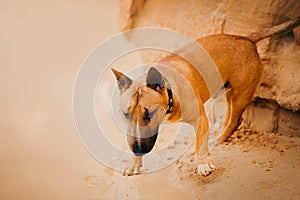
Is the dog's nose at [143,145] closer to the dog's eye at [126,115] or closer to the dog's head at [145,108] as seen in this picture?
the dog's head at [145,108]

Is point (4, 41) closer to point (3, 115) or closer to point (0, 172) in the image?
point (3, 115)

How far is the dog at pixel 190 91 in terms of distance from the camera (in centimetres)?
178

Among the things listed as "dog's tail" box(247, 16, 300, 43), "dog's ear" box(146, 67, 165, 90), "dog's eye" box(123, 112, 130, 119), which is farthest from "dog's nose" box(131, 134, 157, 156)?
"dog's tail" box(247, 16, 300, 43)

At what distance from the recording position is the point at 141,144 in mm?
1798

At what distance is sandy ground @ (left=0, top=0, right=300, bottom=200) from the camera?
6.21ft

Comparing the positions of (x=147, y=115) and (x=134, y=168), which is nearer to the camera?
(x=147, y=115)

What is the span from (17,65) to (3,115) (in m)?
0.26

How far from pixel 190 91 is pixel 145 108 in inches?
9.5

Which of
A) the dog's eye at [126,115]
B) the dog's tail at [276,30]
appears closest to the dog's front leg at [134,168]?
the dog's eye at [126,115]

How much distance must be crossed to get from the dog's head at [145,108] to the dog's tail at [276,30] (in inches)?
22.6

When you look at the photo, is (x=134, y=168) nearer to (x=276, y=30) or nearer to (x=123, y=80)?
(x=123, y=80)

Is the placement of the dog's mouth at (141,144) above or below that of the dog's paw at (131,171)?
above

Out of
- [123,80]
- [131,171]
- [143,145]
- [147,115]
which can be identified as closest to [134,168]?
[131,171]

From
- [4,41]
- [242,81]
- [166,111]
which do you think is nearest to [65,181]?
[166,111]
